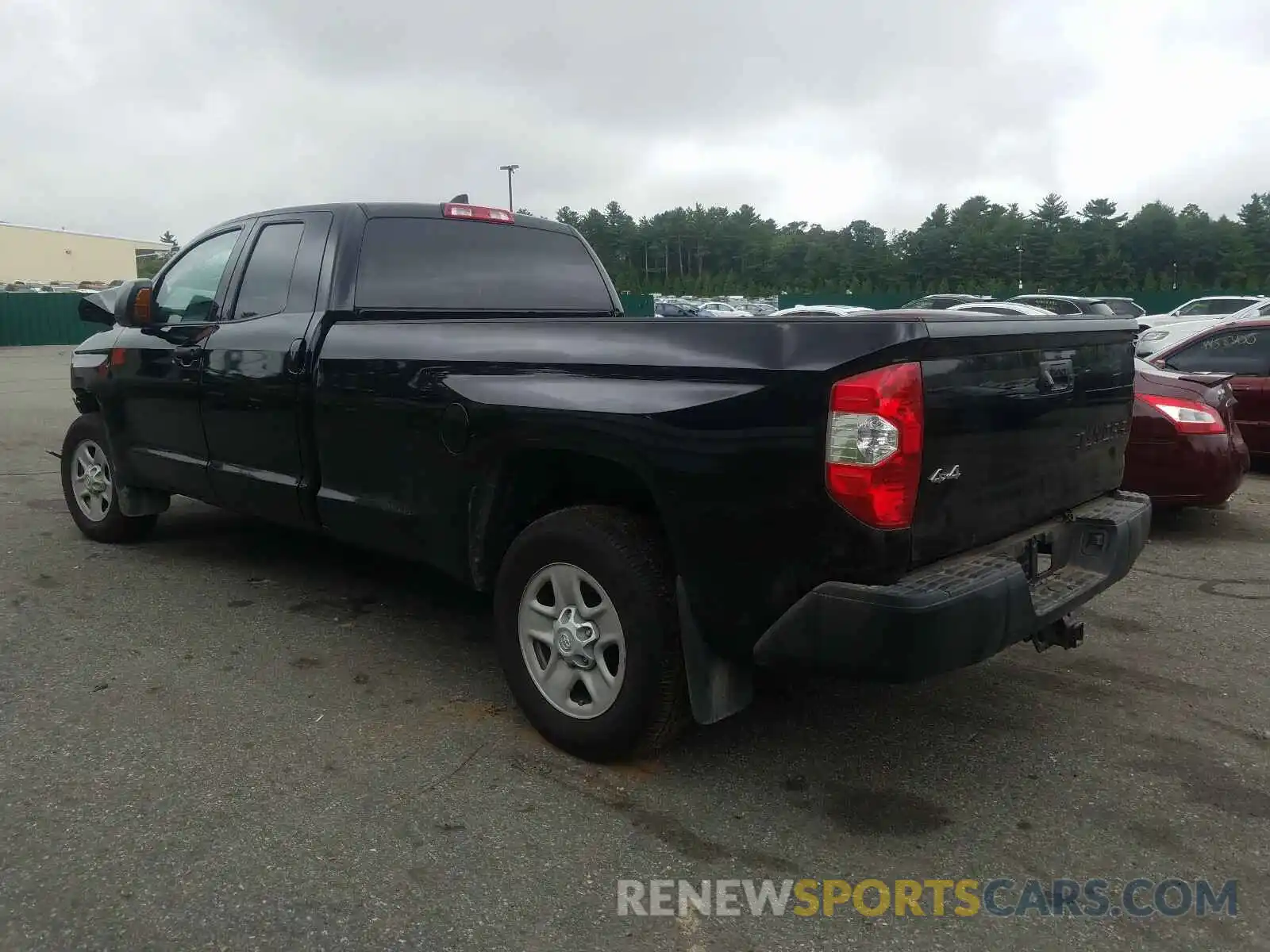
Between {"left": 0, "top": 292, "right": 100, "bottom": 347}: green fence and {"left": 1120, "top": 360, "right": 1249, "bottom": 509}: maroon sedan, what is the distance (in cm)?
3606

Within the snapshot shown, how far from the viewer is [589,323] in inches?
127

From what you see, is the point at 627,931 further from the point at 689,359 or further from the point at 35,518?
the point at 35,518

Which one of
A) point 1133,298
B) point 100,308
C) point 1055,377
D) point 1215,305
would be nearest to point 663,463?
point 1055,377

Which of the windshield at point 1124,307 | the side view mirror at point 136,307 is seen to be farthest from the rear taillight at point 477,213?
the windshield at point 1124,307

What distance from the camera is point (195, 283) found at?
529 centimetres

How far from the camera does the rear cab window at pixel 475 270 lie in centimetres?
448

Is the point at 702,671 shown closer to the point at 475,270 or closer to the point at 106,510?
the point at 475,270

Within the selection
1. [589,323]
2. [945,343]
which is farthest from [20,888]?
[945,343]

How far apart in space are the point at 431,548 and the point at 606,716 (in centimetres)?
104

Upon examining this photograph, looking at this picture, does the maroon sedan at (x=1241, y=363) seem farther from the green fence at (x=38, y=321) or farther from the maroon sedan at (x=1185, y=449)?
the green fence at (x=38, y=321)

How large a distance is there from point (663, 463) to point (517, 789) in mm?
1136

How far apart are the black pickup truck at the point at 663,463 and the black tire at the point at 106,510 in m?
1.37

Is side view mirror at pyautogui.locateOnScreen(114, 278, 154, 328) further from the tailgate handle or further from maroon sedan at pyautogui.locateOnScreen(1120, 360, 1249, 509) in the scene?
maroon sedan at pyautogui.locateOnScreen(1120, 360, 1249, 509)

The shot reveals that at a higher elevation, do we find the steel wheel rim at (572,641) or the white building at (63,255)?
the white building at (63,255)
